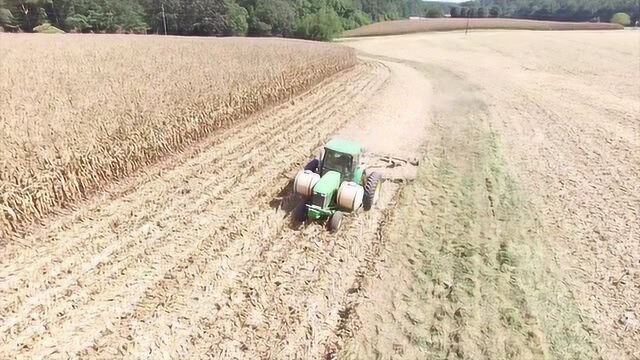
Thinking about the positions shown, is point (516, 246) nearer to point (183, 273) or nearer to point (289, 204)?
point (289, 204)

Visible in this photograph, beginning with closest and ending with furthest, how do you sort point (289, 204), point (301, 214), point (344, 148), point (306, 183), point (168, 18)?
point (306, 183), point (301, 214), point (344, 148), point (289, 204), point (168, 18)

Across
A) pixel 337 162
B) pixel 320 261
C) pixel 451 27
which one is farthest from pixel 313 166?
pixel 451 27

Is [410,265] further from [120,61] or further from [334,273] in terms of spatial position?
[120,61]

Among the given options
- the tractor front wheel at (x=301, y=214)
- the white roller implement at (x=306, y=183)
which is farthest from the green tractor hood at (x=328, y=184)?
the tractor front wheel at (x=301, y=214)

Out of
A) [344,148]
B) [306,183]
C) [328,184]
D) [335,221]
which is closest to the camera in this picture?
[335,221]

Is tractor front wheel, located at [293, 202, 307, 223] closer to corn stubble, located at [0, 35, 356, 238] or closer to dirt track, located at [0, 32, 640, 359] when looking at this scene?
dirt track, located at [0, 32, 640, 359]

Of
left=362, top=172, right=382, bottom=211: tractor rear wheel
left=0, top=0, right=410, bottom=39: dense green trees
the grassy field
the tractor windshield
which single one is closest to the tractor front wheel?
the tractor windshield

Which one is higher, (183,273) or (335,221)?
(335,221)
